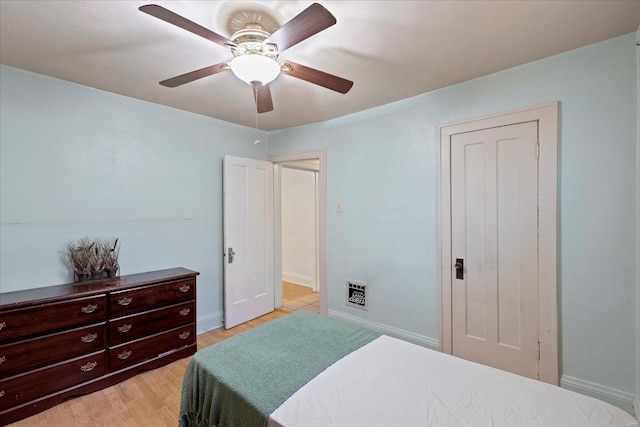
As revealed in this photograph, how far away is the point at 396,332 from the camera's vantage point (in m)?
2.97

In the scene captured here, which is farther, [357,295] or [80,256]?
[357,295]

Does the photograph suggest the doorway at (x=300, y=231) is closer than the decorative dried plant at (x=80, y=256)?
No

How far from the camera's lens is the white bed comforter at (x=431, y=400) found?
114cm

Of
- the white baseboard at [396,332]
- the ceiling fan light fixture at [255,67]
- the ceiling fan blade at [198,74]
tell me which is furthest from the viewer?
the white baseboard at [396,332]

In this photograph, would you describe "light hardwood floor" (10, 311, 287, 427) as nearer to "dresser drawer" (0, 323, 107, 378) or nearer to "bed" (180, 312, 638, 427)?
"dresser drawer" (0, 323, 107, 378)

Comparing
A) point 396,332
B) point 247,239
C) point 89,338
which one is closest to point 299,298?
point 247,239

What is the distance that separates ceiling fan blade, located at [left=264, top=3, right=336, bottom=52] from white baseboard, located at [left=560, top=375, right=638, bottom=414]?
108 inches

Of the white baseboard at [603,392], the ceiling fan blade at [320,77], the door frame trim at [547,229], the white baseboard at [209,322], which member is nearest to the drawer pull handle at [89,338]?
the white baseboard at [209,322]

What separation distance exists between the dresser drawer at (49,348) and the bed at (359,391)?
1.18 m

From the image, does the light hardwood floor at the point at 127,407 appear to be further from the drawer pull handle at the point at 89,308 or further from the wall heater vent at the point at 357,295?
the wall heater vent at the point at 357,295

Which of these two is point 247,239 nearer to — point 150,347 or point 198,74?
point 150,347

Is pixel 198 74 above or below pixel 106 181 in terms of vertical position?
above

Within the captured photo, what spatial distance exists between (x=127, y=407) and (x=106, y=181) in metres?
1.88

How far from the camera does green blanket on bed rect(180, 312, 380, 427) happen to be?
131 cm
